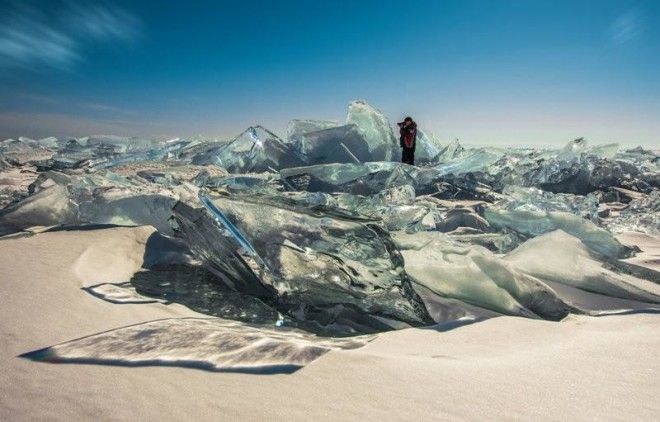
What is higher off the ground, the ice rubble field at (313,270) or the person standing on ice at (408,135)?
the person standing on ice at (408,135)

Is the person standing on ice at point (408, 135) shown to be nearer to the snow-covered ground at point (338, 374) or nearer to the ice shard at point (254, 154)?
the ice shard at point (254, 154)

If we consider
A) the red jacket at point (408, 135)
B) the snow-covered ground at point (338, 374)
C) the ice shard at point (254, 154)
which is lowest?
the snow-covered ground at point (338, 374)

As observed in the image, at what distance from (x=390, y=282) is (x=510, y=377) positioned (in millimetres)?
663

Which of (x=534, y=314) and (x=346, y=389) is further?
(x=534, y=314)

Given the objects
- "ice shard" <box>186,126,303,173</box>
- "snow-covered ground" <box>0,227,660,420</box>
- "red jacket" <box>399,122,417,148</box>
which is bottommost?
"snow-covered ground" <box>0,227,660,420</box>

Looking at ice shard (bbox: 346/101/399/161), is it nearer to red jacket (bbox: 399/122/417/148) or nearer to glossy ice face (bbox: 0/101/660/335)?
red jacket (bbox: 399/122/417/148)

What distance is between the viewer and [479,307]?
5.48 ft

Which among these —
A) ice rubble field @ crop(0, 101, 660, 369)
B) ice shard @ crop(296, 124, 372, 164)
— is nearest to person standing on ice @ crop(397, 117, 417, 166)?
ice shard @ crop(296, 124, 372, 164)

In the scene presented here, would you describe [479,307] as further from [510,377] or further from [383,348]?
[510,377]

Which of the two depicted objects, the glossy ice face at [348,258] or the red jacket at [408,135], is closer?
the glossy ice face at [348,258]

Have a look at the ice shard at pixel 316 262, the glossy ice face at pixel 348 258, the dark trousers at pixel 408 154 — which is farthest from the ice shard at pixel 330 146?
the ice shard at pixel 316 262

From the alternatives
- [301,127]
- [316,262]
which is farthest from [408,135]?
[316,262]

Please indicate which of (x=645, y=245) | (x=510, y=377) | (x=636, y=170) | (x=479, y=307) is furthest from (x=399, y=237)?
(x=636, y=170)

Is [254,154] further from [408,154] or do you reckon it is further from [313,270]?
[313,270]
